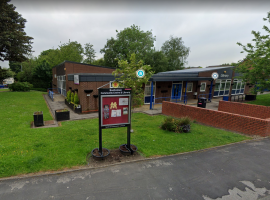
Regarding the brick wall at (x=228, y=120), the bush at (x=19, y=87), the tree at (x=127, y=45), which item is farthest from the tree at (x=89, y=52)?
the brick wall at (x=228, y=120)

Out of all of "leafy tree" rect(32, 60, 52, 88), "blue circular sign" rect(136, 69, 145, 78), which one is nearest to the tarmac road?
"blue circular sign" rect(136, 69, 145, 78)

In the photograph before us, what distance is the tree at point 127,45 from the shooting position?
39031 mm

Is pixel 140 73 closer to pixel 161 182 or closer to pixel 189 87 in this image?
pixel 161 182

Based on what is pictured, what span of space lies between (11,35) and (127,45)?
2610 centimetres

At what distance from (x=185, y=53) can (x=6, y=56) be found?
4421 cm

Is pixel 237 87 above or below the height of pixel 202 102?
above

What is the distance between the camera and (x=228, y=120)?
8.38 m

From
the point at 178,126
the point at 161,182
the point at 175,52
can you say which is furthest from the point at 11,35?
the point at 175,52

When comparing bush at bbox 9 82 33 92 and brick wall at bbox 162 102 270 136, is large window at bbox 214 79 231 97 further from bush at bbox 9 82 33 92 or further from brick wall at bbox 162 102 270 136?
bush at bbox 9 82 33 92

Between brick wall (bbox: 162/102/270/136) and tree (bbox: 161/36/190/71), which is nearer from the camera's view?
brick wall (bbox: 162/102/270/136)

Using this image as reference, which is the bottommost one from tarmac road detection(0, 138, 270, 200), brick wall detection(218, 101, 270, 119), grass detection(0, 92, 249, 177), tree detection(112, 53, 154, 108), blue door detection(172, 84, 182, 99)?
tarmac road detection(0, 138, 270, 200)

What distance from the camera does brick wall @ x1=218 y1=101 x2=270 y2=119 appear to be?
10.1 metres

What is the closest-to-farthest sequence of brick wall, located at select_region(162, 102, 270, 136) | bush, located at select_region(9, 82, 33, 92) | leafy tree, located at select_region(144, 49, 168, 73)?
brick wall, located at select_region(162, 102, 270, 136) → bush, located at select_region(9, 82, 33, 92) → leafy tree, located at select_region(144, 49, 168, 73)

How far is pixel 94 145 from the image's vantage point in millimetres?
6035
